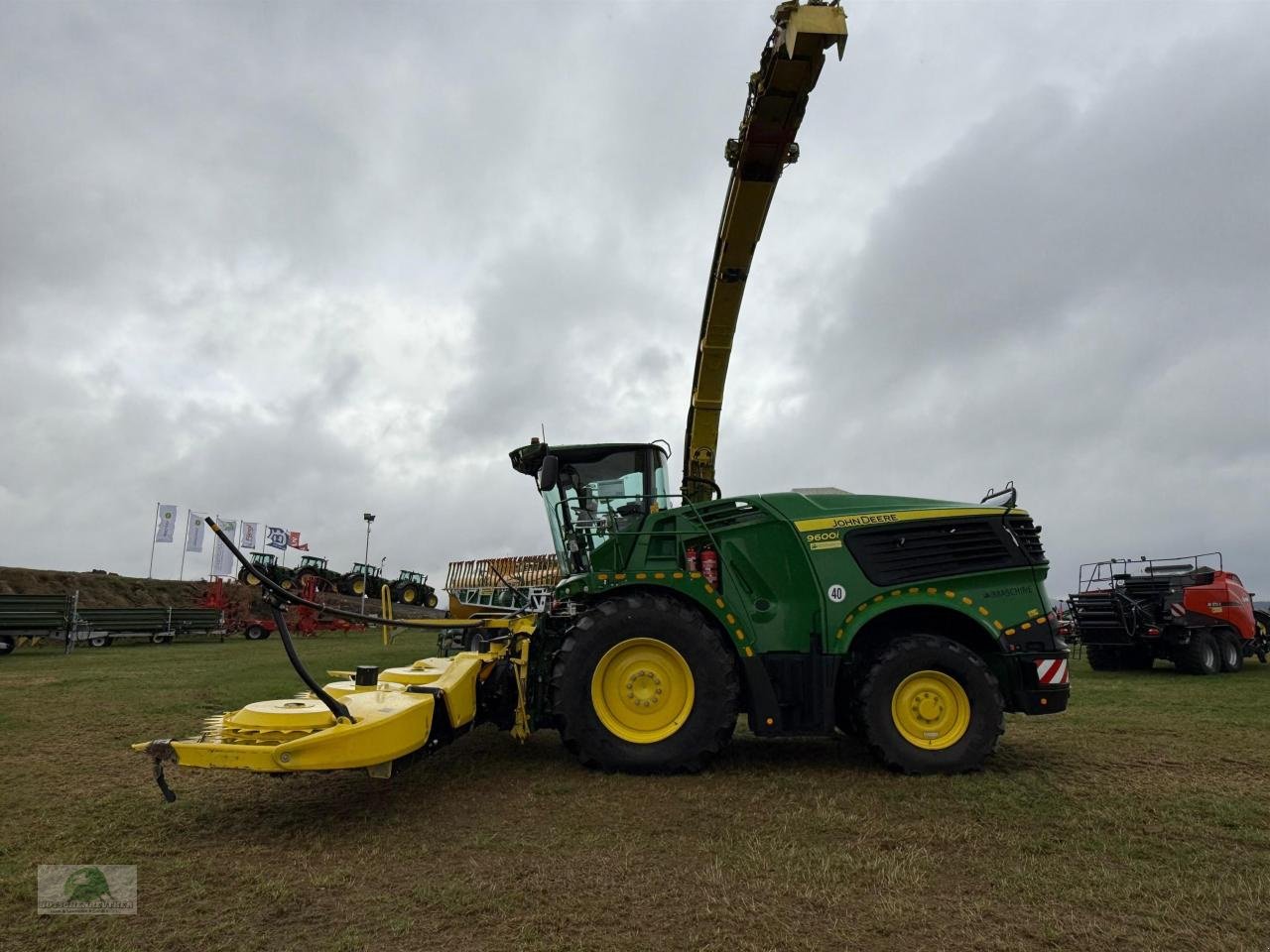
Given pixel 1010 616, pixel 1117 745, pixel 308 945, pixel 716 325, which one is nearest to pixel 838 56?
pixel 716 325

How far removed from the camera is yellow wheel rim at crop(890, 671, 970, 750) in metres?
5.14

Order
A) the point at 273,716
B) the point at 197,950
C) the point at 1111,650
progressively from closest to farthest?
1. the point at 197,950
2. the point at 273,716
3. the point at 1111,650

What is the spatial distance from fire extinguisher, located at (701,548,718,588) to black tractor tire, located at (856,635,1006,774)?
119cm

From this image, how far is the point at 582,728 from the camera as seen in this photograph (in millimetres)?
5035

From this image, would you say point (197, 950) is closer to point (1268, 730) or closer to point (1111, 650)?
point (1268, 730)

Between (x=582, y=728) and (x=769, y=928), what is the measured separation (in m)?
2.41

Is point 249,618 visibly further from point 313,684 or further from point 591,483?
point 313,684

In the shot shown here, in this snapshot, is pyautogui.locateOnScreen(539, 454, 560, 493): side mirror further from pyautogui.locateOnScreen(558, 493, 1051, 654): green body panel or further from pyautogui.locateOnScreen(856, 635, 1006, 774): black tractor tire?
pyautogui.locateOnScreen(856, 635, 1006, 774): black tractor tire

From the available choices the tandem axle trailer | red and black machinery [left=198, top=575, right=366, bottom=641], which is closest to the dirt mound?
red and black machinery [left=198, top=575, right=366, bottom=641]

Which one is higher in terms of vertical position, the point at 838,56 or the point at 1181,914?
the point at 838,56

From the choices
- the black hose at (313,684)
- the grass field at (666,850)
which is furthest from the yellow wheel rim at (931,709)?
the black hose at (313,684)

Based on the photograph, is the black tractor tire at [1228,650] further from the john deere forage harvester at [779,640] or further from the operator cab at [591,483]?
the operator cab at [591,483]

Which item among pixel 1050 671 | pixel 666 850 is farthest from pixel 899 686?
pixel 666 850

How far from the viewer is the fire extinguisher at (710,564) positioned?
548 centimetres
